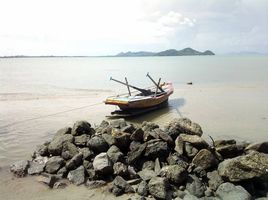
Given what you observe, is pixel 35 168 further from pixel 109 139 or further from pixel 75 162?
pixel 109 139

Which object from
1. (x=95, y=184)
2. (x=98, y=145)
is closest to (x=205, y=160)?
(x=95, y=184)

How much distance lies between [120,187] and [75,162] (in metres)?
1.90

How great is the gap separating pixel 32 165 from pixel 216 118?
10717 mm

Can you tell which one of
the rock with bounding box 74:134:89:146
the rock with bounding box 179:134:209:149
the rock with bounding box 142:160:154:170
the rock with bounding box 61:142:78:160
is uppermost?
the rock with bounding box 179:134:209:149

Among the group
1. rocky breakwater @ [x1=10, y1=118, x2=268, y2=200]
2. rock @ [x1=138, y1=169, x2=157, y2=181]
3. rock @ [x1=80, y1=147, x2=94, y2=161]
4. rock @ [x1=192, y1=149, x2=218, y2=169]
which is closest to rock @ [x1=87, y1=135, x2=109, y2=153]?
rocky breakwater @ [x1=10, y1=118, x2=268, y2=200]

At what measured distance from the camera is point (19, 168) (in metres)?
9.03

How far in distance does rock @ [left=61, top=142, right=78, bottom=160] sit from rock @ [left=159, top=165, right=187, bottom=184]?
290cm

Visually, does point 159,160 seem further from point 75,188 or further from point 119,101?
point 119,101

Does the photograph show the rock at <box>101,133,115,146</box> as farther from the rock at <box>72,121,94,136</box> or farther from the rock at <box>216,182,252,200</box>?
the rock at <box>216,182,252,200</box>

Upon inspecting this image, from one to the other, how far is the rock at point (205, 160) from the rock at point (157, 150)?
2.87ft

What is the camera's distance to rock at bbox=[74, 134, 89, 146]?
998 cm

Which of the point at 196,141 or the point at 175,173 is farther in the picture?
the point at 196,141

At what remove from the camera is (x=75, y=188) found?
7.95 metres

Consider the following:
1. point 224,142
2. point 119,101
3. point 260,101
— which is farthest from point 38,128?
point 260,101
